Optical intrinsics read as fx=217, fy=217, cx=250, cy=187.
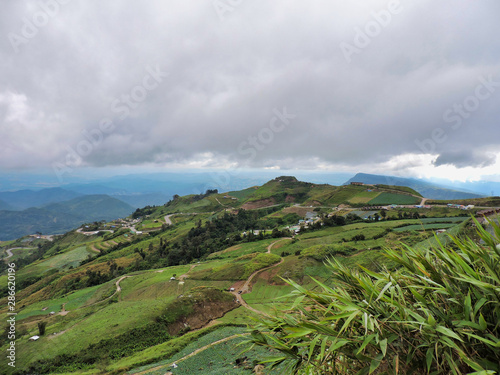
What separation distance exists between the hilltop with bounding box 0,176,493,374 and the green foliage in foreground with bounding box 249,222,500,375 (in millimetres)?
713

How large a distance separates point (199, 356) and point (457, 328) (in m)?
20.6

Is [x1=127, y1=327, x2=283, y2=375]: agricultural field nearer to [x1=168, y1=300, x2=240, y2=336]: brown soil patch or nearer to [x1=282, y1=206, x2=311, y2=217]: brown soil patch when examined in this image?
[x1=168, y1=300, x2=240, y2=336]: brown soil patch

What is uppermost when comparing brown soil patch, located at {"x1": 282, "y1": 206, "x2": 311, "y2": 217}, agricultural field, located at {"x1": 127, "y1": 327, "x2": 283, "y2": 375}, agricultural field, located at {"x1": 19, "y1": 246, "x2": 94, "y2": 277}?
brown soil patch, located at {"x1": 282, "y1": 206, "x2": 311, "y2": 217}

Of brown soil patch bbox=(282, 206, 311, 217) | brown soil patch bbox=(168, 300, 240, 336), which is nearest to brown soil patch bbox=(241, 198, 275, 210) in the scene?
brown soil patch bbox=(282, 206, 311, 217)

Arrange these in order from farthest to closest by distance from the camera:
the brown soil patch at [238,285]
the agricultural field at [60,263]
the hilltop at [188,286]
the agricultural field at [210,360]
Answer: the agricultural field at [60,263]
the brown soil patch at [238,285]
the hilltop at [188,286]
the agricultural field at [210,360]

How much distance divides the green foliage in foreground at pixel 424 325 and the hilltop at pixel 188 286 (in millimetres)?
713

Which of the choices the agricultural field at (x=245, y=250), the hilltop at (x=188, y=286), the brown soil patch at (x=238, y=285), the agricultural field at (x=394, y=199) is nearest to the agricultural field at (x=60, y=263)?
the hilltop at (x=188, y=286)

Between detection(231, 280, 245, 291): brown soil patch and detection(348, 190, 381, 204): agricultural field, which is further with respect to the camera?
detection(348, 190, 381, 204): agricultural field

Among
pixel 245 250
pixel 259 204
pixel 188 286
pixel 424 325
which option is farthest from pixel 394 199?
pixel 424 325

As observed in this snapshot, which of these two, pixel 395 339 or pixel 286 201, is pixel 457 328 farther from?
pixel 286 201

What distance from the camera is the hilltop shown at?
67.6ft

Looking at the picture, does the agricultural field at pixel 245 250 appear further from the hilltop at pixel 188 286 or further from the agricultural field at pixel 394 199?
the agricultural field at pixel 394 199

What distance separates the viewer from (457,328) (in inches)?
145

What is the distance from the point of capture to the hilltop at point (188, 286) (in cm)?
2059
